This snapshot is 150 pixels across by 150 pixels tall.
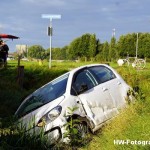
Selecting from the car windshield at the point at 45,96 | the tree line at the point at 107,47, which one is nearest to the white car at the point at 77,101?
the car windshield at the point at 45,96

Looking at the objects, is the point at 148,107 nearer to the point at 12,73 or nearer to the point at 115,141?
the point at 115,141

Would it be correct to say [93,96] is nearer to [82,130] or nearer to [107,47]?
[82,130]

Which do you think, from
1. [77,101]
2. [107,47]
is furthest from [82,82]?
[107,47]

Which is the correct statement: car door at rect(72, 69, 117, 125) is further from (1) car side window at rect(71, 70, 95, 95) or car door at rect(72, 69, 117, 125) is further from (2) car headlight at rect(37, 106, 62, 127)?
(2) car headlight at rect(37, 106, 62, 127)

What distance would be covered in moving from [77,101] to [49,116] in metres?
0.78

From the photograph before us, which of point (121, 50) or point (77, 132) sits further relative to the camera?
point (121, 50)

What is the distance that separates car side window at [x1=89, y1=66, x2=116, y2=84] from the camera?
9656 mm

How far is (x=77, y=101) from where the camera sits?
27.4 feet

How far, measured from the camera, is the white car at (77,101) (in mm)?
7730

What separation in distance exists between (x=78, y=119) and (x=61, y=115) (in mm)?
336

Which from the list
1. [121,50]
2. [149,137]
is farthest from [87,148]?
[121,50]

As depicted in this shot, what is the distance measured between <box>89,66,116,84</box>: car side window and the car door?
0.18m

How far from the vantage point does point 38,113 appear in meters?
8.03

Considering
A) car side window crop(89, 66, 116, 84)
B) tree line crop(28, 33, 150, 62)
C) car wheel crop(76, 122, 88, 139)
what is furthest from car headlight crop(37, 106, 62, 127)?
tree line crop(28, 33, 150, 62)
